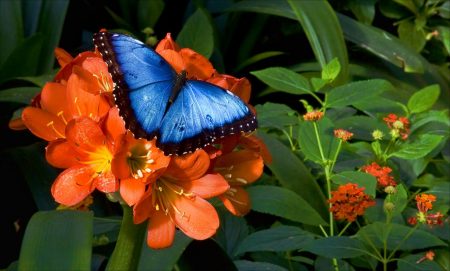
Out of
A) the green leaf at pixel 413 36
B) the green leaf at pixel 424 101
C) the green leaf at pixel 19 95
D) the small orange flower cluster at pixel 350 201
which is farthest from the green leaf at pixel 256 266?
the green leaf at pixel 413 36

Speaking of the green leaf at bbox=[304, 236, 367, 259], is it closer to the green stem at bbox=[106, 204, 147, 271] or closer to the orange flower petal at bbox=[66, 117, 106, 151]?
the green stem at bbox=[106, 204, 147, 271]

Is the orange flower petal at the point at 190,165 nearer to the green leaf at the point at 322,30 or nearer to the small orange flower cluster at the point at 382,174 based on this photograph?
the small orange flower cluster at the point at 382,174

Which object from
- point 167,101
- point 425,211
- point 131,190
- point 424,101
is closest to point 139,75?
point 167,101

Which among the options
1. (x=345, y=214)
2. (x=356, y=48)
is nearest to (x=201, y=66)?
(x=345, y=214)

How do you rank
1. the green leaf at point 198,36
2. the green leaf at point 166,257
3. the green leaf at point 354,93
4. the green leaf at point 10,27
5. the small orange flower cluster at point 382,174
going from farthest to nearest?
the green leaf at point 10,27 < the green leaf at point 198,36 < the green leaf at point 354,93 < the small orange flower cluster at point 382,174 < the green leaf at point 166,257

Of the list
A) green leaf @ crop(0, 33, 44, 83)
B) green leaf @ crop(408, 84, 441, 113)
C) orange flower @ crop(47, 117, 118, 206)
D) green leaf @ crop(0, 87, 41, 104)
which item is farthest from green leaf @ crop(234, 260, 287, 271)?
green leaf @ crop(0, 33, 44, 83)

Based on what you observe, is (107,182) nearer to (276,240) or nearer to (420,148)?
(276,240)
